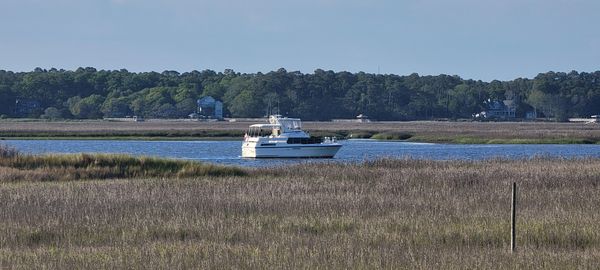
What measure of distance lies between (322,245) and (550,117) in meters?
169

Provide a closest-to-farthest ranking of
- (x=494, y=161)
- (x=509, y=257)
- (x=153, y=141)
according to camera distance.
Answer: (x=509, y=257)
(x=494, y=161)
(x=153, y=141)

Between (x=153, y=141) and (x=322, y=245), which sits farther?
(x=153, y=141)

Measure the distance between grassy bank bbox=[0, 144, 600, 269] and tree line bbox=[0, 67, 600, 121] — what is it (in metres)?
125

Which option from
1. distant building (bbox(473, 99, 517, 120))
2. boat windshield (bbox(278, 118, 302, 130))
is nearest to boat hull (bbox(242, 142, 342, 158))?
boat windshield (bbox(278, 118, 302, 130))

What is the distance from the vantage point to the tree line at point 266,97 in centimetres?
16925

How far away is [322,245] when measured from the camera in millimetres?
21016

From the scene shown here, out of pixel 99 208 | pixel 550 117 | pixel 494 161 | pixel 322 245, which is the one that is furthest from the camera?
pixel 550 117

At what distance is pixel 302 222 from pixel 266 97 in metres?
146

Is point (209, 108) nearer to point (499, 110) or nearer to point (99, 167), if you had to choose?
point (499, 110)

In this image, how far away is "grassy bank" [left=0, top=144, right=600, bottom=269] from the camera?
19391mm

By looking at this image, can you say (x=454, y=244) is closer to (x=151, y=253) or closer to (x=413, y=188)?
(x=151, y=253)

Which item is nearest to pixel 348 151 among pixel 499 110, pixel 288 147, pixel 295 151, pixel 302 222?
pixel 295 151

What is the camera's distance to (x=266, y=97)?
170m

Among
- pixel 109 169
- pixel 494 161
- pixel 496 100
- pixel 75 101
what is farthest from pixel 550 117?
pixel 109 169
